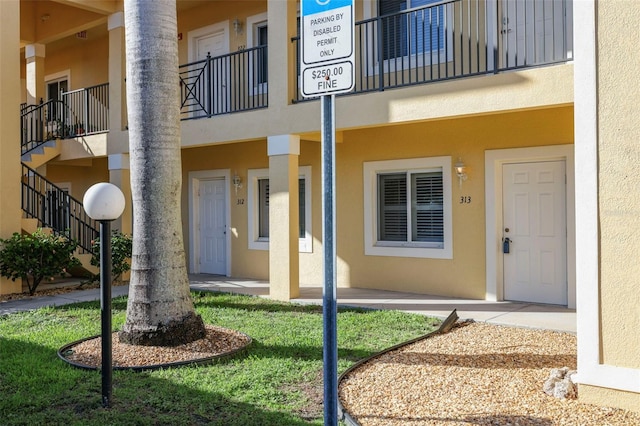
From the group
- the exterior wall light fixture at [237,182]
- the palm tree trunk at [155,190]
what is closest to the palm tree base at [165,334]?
the palm tree trunk at [155,190]

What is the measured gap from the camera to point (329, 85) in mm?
3006

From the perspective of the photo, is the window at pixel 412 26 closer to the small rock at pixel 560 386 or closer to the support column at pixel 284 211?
the support column at pixel 284 211

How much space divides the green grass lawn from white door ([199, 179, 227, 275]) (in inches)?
198

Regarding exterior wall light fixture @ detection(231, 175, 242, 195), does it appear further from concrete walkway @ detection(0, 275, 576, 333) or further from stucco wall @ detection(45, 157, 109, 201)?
stucco wall @ detection(45, 157, 109, 201)

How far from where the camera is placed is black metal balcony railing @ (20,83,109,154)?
46.4 ft

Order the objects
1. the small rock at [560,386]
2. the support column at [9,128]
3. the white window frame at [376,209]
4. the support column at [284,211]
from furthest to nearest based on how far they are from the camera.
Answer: the support column at [9,128], the white window frame at [376,209], the support column at [284,211], the small rock at [560,386]

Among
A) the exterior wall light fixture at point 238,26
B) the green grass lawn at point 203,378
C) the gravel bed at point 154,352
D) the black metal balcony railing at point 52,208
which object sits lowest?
the green grass lawn at point 203,378

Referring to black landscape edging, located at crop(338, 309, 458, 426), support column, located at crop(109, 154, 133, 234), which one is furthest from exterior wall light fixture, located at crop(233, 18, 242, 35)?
black landscape edging, located at crop(338, 309, 458, 426)

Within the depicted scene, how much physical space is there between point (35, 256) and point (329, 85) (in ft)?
30.1

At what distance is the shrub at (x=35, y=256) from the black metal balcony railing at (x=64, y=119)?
140 inches

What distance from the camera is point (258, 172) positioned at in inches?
492

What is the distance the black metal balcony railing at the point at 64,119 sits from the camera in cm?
1415

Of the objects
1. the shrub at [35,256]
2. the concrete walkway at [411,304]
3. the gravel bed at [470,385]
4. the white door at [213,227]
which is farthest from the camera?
the white door at [213,227]

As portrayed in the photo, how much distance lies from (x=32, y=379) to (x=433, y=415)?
11.7 feet
